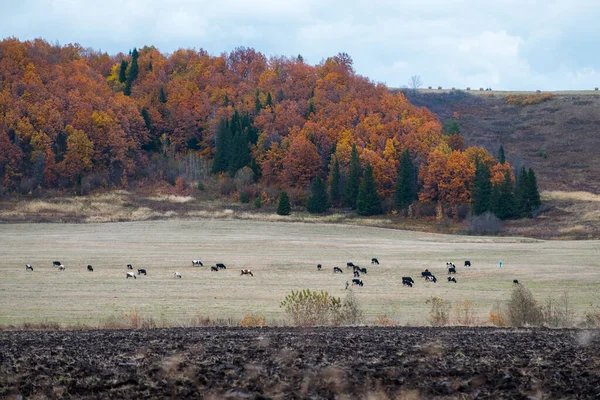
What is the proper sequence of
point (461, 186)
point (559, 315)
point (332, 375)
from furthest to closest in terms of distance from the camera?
point (461, 186) < point (559, 315) < point (332, 375)

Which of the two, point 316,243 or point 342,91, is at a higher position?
point 342,91

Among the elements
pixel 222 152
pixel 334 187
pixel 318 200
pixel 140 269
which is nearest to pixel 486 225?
pixel 318 200

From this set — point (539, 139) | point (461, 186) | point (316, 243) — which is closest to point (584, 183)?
point (461, 186)

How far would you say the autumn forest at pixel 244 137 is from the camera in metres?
102

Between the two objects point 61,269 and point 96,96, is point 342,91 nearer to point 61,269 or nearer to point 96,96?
point 96,96

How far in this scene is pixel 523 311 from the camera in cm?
2741

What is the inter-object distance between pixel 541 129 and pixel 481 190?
67.6 m

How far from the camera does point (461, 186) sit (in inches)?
3954

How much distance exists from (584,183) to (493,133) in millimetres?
43022

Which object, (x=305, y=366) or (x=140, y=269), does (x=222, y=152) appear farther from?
(x=305, y=366)

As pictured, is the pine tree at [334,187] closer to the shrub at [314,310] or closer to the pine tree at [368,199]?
the pine tree at [368,199]

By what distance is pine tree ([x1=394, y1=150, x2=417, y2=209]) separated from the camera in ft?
Result: 332

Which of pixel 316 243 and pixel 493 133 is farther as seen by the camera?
pixel 493 133

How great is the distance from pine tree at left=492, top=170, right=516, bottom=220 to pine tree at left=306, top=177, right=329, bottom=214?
2109cm
